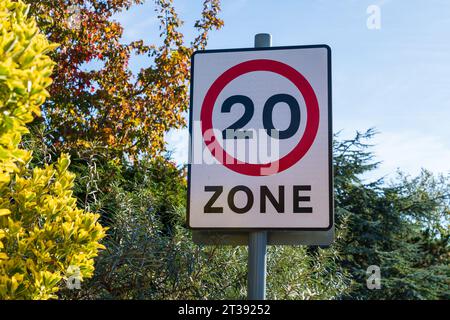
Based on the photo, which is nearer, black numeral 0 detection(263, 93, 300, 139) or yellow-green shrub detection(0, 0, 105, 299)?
black numeral 0 detection(263, 93, 300, 139)

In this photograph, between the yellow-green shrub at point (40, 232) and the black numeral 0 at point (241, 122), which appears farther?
the yellow-green shrub at point (40, 232)

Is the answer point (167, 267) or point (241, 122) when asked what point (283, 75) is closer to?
point (241, 122)

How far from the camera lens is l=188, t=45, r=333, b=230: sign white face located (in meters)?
2.92

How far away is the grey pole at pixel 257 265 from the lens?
286 centimetres

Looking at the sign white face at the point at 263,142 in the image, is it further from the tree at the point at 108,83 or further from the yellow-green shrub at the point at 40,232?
the tree at the point at 108,83

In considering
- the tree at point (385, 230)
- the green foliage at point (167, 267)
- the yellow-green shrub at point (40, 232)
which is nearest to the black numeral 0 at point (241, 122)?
the yellow-green shrub at point (40, 232)

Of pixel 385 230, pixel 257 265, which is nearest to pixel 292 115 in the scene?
pixel 257 265

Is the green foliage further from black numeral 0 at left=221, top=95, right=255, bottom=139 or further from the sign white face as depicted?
black numeral 0 at left=221, top=95, right=255, bottom=139

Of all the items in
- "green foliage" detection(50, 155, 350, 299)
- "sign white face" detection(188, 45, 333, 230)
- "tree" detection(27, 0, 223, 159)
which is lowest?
"green foliage" detection(50, 155, 350, 299)

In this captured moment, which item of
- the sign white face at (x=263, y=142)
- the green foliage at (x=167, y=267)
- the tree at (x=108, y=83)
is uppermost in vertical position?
the tree at (x=108, y=83)

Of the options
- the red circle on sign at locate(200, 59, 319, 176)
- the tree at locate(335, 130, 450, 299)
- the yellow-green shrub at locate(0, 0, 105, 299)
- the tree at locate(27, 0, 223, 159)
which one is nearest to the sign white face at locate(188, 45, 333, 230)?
the red circle on sign at locate(200, 59, 319, 176)

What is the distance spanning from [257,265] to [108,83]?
9237 millimetres

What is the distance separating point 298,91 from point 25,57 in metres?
1.27
